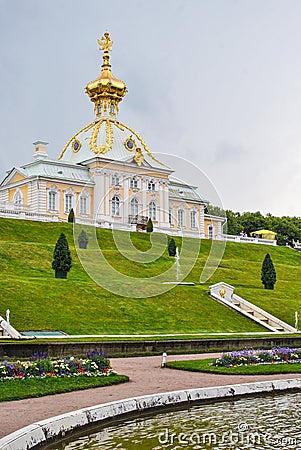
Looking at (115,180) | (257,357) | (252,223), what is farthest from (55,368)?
(252,223)

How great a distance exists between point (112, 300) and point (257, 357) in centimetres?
1073

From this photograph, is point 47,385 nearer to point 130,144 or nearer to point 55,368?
point 55,368

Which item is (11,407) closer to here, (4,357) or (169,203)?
(4,357)

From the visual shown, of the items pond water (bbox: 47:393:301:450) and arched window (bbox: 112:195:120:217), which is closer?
pond water (bbox: 47:393:301:450)

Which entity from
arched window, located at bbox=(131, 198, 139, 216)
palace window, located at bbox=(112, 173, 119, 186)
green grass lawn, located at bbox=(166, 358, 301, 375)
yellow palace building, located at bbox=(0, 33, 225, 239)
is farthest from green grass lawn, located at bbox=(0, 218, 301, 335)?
arched window, located at bbox=(131, 198, 139, 216)

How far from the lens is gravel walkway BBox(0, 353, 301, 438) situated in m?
8.42

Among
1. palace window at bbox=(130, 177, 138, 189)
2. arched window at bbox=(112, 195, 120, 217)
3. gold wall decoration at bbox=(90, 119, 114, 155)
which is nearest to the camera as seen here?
arched window at bbox=(112, 195, 120, 217)

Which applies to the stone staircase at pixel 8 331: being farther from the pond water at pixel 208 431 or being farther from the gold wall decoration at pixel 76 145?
the gold wall decoration at pixel 76 145

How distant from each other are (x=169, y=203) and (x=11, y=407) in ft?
177

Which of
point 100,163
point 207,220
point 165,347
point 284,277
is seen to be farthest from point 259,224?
point 165,347

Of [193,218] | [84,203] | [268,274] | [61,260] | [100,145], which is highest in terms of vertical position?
[100,145]

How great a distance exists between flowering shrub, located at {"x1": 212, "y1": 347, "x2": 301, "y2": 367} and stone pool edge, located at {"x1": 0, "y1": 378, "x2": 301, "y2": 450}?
2.70 m

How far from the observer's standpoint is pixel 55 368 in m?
11.9

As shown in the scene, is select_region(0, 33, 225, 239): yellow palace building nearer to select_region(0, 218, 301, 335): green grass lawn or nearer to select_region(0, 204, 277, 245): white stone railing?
select_region(0, 204, 277, 245): white stone railing
